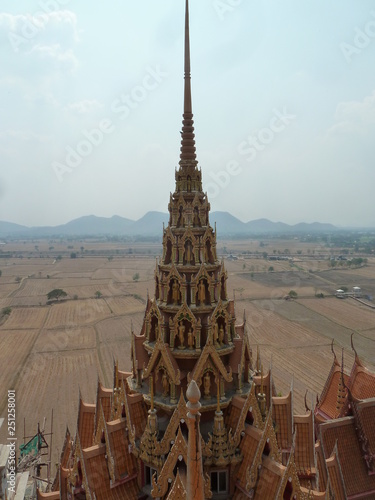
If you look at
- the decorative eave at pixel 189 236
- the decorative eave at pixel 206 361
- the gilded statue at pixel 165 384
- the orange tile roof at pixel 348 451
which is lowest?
the orange tile roof at pixel 348 451

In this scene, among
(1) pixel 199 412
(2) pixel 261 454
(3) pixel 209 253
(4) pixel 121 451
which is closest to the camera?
(1) pixel 199 412

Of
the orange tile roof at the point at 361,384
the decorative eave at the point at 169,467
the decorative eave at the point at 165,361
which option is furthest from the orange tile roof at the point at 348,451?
the decorative eave at the point at 165,361

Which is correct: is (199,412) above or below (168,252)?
below

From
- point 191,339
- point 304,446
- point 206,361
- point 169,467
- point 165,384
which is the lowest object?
point 304,446

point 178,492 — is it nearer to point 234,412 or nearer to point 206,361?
point 234,412

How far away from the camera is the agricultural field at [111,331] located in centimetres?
4041

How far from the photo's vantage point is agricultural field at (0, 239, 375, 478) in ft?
133

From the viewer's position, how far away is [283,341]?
5775 cm

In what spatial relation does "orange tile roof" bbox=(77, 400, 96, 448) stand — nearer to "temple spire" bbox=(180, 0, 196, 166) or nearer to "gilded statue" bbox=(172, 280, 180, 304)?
"gilded statue" bbox=(172, 280, 180, 304)

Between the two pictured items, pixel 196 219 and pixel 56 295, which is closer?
pixel 196 219

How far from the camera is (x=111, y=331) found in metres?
64.3

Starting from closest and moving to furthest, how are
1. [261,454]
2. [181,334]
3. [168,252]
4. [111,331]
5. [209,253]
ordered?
[261,454]
[181,334]
[209,253]
[168,252]
[111,331]

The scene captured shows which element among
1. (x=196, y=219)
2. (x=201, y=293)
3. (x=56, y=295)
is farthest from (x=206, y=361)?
(x=56, y=295)

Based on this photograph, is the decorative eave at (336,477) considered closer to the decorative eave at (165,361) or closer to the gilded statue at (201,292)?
the decorative eave at (165,361)
